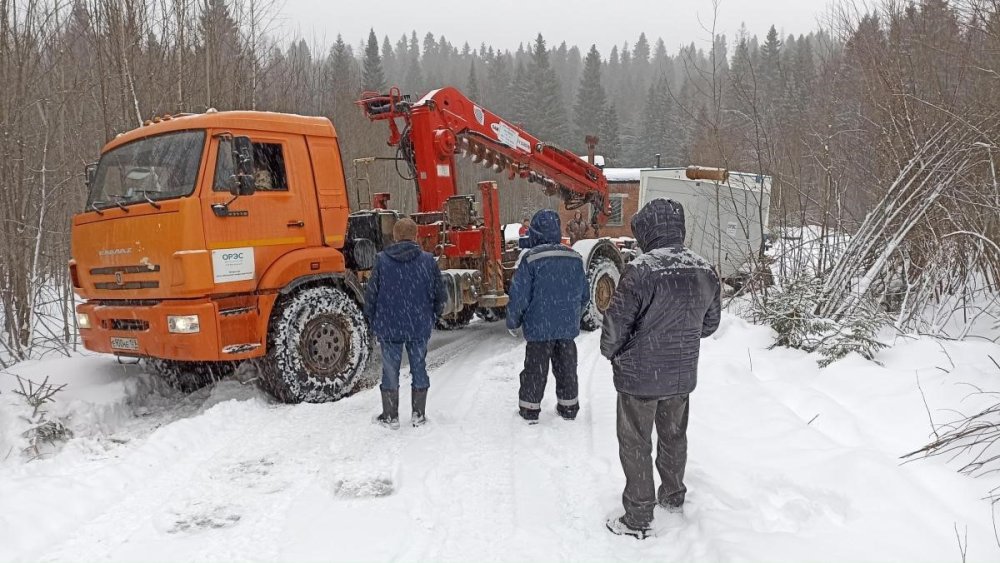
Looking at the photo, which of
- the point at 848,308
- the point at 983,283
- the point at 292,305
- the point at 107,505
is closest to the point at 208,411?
the point at 292,305

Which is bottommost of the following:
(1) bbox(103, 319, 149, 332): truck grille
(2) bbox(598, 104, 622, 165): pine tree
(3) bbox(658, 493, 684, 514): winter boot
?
(3) bbox(658, 493, 684, 514): winter boot

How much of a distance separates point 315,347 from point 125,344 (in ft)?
5.64

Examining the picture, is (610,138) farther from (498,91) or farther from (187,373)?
(187,373)

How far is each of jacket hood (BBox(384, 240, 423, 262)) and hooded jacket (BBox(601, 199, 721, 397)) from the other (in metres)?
2.37

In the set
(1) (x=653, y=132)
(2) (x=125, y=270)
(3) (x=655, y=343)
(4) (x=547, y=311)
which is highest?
(1) (x=653, y=132)

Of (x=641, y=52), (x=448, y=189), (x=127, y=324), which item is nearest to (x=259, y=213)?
(x=127, y=324)

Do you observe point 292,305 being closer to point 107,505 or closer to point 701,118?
point 107,505

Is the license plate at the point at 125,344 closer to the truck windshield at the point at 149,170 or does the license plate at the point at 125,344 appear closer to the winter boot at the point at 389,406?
the truck windshield at the point at 149,170

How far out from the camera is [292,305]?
239 inches

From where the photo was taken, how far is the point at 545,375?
18.0ft

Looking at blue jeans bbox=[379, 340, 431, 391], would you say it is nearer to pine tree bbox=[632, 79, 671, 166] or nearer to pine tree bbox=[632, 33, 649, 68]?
pine tree bbox=[632, 79, 671, 166]

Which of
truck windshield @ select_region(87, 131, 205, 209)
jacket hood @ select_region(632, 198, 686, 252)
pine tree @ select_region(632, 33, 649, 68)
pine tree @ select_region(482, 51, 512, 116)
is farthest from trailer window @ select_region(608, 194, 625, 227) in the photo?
pine tree @ select_region(632, 33, 649, 68)

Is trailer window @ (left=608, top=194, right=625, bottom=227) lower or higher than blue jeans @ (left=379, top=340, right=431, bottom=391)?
higher

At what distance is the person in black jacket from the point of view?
3.37m
